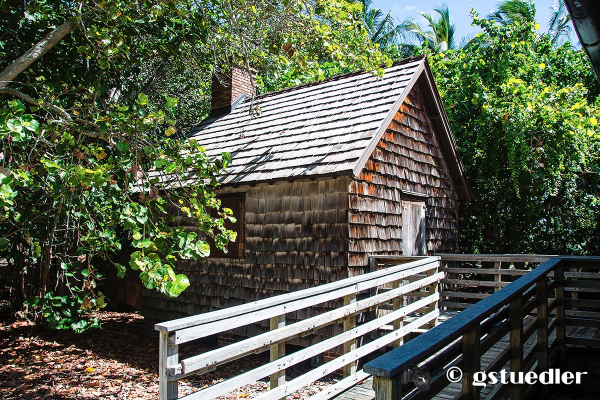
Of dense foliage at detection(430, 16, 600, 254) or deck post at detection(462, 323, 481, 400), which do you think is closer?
deck post at detection(462, 323, 481, 400)

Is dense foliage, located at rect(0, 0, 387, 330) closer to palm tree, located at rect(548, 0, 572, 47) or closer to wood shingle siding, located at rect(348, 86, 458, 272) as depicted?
wood shingle siding, located at rect(348, 86, 458, 272)

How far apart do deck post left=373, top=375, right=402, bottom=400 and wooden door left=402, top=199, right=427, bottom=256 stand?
7.41 meters

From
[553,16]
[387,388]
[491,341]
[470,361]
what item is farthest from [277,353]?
[553,16]

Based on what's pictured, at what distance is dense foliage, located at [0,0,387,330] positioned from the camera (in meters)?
5.25

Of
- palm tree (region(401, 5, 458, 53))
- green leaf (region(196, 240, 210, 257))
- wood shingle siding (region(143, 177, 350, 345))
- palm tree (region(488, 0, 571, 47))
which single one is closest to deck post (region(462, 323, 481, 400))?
green leaf (region(196, 240, 210, 257))

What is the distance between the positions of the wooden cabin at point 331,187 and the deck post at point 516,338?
12.8ft

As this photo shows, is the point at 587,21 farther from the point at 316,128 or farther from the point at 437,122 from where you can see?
the point at 437,122

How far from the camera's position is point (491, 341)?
127 inches

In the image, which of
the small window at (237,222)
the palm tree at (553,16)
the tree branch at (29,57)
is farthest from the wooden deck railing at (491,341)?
the palm tree at (553,16)

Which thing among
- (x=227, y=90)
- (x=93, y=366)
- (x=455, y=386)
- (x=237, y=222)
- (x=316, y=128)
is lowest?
(x=93, y=366)

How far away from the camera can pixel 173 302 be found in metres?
10.9

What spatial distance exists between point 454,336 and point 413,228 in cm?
732

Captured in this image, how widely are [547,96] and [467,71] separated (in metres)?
2.58

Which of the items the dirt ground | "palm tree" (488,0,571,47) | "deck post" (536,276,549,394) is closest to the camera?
"deck post" (536,276,549,394)
